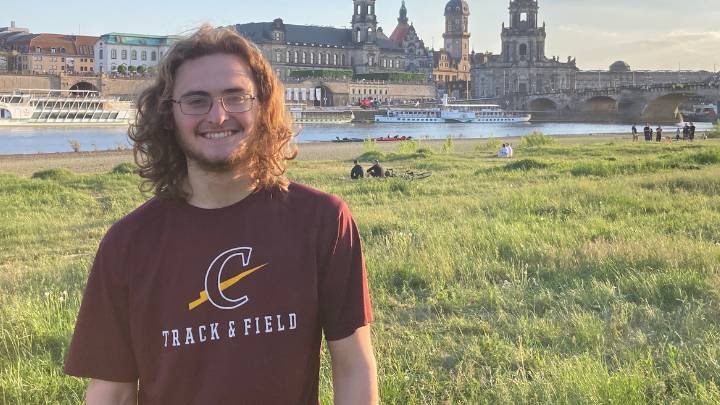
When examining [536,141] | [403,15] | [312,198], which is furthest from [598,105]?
[312,198]

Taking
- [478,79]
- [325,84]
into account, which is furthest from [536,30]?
[325,84]

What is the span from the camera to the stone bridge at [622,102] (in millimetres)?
79312

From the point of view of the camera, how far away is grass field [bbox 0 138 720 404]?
11.8 feet

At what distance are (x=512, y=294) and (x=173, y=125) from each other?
142 inches

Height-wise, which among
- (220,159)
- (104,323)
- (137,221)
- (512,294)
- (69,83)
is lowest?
(512,294)

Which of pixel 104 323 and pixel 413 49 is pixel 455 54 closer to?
pixel 413 49

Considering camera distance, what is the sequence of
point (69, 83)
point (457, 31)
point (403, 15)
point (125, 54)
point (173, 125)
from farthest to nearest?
point (403, 15), point (457, 31), point (125, 54), point (69, 83), point (173, 125)

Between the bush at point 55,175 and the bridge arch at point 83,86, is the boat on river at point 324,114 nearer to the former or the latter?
the bridge arch at point 83,86

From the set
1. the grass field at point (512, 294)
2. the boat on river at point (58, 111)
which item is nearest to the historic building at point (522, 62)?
the boat on river at point (58, 111)

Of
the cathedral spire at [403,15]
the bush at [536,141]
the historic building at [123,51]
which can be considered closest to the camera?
the bush at [536,141]

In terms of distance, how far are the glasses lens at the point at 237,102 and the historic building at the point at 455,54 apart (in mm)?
137989

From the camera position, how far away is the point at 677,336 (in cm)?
423

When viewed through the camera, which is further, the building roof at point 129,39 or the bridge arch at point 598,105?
the building roof at point 129,39

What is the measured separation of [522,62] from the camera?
→ 420ft
